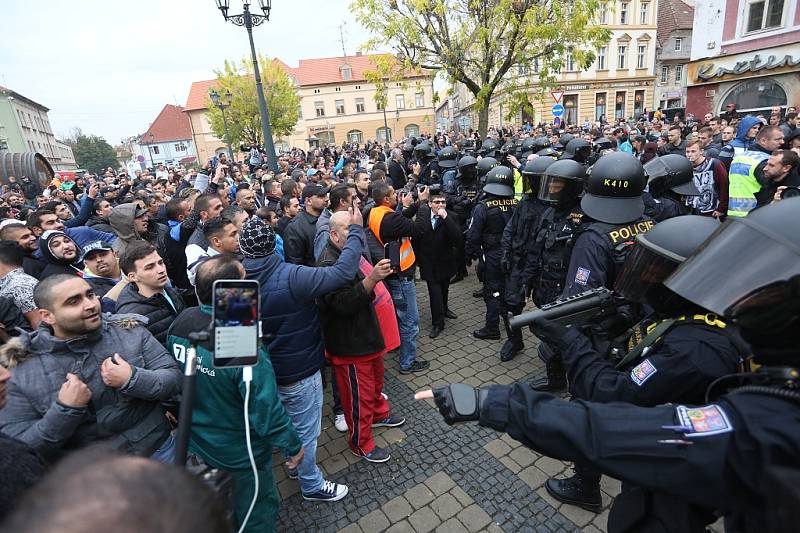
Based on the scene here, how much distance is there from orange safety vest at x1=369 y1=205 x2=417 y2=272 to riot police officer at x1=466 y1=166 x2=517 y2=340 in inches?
41.1

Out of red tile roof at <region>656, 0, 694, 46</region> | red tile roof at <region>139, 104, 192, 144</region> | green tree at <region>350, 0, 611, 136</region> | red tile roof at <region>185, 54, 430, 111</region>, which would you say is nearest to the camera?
green tree at <region>350, 0, 611, 136</region>

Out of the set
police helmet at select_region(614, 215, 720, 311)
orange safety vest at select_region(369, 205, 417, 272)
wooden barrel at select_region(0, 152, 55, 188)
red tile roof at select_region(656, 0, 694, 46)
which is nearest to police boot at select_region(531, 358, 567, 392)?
orange safety vest at select_region(369, 205, 417, 272)

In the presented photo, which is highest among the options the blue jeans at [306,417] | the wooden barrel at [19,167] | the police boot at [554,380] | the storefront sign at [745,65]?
the storefront sign at [745,65]

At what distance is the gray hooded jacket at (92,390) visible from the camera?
1944 millimetres

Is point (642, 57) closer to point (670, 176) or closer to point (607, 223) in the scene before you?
point (670, 176)

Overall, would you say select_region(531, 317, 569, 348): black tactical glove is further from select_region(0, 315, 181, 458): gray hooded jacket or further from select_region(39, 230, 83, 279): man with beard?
select_region(39, 230, 83, 279): man with beard

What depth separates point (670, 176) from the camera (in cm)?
486

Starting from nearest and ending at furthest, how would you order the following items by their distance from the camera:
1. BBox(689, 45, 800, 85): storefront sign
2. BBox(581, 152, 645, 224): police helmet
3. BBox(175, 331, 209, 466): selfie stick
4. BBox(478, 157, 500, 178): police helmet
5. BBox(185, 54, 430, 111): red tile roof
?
BBox(175, 331, 209, 466): selfie stick, BBox(581, 152, 645, 224): police helmet, BBox(478, 157, 500, 178): police helmet, BBox(689, 45, 800, 85): storefront sign, BBox(185, 54, 430, 111): red tile roof

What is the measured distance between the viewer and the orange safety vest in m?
4.50

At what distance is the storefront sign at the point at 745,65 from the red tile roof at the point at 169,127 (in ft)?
218

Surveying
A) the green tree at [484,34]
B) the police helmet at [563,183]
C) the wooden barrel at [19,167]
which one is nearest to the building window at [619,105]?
the green tree at [484,34]

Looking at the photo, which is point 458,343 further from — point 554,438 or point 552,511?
point 554,438

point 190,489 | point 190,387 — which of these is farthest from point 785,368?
point 190,387

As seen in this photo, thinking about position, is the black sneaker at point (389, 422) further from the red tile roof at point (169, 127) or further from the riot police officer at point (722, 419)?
the red tile roof at point (169, 127)
